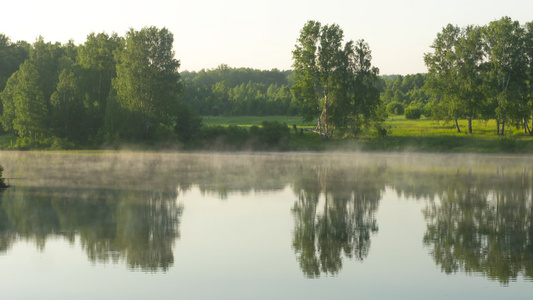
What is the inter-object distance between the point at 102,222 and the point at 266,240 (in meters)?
6.04

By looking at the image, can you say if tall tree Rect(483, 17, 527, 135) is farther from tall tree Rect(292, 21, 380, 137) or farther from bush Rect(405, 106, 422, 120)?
bush Rect(405, 106, 422, 120)

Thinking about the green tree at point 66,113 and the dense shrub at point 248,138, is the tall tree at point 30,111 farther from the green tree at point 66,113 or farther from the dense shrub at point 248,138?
the dense shrub at point 248,138

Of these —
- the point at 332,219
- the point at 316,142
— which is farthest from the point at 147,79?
the point at 332,219

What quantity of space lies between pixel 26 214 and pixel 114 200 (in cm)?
433

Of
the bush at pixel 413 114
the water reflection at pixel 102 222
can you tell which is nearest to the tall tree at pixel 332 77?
the bush at pixel 413 114

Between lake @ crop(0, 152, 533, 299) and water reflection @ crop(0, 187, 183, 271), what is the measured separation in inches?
2.3

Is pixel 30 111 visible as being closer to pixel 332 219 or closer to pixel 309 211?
pixel 309 211

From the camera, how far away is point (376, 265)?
1477 centimetres

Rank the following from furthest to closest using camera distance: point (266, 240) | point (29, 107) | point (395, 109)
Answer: point (395, 109) → point (29, 107) → point (266, 240)

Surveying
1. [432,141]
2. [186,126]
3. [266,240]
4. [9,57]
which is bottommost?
[266,240]

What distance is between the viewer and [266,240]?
1780 cm

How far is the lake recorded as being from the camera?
12953mm

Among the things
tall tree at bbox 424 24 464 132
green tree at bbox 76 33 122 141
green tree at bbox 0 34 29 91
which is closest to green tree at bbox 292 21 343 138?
tall tree at bbox 424 24 464 132

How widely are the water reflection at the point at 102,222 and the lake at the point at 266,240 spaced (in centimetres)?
6
